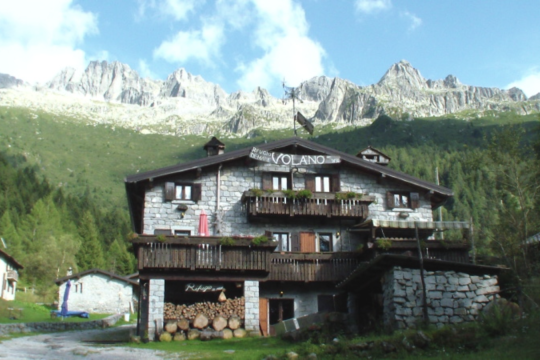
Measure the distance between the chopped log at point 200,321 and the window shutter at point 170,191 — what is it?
6709 mm

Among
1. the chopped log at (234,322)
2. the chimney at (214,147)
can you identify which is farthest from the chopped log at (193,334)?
the chimney at (214,147)

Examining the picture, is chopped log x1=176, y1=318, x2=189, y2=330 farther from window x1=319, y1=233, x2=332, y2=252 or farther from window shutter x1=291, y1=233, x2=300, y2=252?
window x1=319, y1=233, x2=332, y2=252

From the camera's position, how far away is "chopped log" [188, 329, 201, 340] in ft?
83.2

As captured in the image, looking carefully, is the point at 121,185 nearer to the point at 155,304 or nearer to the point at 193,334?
the point at 155,304

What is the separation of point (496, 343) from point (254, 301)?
43.0ft

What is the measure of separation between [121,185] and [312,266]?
146m

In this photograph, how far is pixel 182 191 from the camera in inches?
1210

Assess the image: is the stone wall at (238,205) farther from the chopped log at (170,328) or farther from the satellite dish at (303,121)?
the chopped log at (170,328)

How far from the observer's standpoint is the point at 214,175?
31.2m

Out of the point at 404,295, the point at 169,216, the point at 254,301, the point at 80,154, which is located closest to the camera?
the point at 404,295

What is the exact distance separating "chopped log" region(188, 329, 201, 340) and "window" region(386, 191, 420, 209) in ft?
41.2

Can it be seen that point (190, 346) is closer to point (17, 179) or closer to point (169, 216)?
point (169, 216)

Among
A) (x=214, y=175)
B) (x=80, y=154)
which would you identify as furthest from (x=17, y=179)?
(x=214, y=175)

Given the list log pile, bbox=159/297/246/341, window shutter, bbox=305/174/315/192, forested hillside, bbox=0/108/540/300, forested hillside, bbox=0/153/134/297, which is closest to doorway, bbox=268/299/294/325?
log pile, bbox=159/297/246/341
